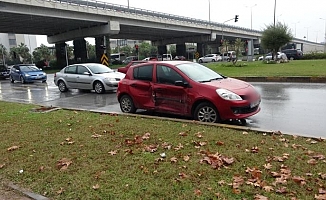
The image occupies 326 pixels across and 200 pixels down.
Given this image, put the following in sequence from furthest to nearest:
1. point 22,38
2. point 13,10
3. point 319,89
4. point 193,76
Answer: point 22,38
point 13,10
point 319,89
point 193,76

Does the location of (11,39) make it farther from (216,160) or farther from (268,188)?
(268,188)

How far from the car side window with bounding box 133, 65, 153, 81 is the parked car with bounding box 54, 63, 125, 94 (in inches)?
245

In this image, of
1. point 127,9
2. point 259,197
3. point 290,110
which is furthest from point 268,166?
point 127,9

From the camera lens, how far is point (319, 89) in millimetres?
12406

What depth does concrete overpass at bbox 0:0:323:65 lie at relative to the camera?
3269cm

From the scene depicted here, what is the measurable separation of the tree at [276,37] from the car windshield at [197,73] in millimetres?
30151

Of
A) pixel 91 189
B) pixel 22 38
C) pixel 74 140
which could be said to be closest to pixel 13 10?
pixel 74 140

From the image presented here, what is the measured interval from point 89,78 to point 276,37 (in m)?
27.2

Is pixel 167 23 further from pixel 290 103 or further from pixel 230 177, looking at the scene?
pixel 230 177

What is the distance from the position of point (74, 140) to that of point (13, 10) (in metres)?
29.7

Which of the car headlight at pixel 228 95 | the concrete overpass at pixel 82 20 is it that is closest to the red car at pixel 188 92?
the car headlight at pixel 228 95

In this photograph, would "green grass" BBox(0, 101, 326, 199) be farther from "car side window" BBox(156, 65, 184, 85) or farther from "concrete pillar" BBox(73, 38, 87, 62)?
"concrete pillar" BBox(73, 38, 87, 62)

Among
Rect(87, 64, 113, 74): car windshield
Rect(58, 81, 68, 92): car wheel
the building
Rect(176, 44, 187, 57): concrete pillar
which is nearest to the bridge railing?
Rect(176, 44, 187, 57): concrete pillar

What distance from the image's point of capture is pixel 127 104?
9.05m
